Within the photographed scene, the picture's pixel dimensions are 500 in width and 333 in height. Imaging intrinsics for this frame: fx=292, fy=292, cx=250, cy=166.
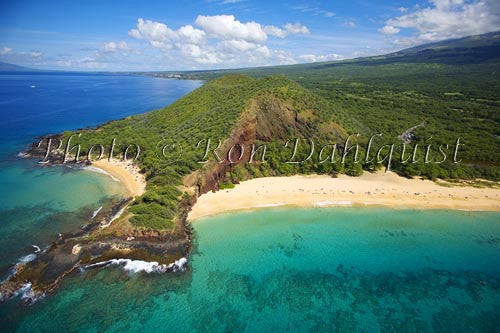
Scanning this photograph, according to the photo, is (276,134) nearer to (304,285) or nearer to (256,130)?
(256,130)

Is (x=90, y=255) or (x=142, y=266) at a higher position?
(x=90, y=255)

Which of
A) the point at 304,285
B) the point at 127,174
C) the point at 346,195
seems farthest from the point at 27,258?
the point at 346,195

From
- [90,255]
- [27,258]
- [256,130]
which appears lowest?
[27,258]

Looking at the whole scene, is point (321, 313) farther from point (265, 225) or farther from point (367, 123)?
point (367, 123)

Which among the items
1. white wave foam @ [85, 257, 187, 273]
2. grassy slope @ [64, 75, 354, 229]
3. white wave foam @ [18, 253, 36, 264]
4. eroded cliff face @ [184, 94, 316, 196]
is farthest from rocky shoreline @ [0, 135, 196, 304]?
eroded cliff face @ [184, 94, 316, 196]

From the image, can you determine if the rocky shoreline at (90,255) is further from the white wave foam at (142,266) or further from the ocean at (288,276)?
the ocean at (288,276)
